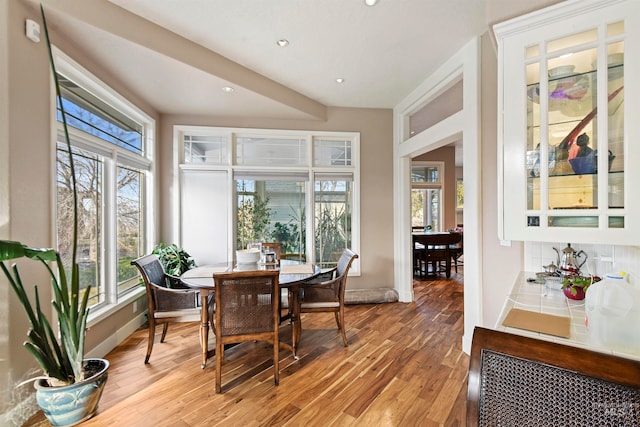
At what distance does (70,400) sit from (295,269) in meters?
1.86

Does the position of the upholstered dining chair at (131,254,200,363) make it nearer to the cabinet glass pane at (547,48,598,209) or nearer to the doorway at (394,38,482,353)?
the doorway at (394,38,482,353)

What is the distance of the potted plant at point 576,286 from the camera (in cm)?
147

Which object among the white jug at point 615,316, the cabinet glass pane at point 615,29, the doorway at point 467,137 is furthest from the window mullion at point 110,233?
the cabinet glass pane at point 615,29

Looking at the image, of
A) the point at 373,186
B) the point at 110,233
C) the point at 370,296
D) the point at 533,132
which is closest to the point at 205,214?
the point at 110,233

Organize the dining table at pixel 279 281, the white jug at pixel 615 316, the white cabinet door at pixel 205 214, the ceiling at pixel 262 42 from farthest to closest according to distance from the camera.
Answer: the white cabinet door at pixel 205 214 → the dining table at pixel 279 281 → the ceiling at pixel 262 42 → the white jug at pixel 615 316

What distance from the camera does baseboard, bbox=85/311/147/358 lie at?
2.58 meters

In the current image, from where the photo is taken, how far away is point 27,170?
1883mm

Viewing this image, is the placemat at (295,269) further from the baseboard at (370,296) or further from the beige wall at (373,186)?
the beige wall at (373,186)

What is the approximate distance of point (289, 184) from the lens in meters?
4.31

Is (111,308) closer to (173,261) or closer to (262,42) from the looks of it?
(173,261)

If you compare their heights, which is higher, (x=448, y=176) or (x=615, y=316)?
(x=448, y=176)

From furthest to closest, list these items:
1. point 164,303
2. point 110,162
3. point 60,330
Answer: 1. point 110,162
2. point 164,303
3. point 60,330

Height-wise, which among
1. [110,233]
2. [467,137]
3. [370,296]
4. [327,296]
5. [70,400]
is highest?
[467,137]

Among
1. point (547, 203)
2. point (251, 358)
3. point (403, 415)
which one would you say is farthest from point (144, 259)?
point (547, 203)
